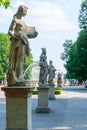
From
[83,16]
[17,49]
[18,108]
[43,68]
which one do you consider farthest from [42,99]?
[83,16]

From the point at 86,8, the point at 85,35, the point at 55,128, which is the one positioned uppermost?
the point at 86,8

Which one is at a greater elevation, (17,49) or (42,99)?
(17,49)

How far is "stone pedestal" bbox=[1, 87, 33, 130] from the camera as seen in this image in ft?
33.5

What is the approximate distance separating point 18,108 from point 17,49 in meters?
1.40

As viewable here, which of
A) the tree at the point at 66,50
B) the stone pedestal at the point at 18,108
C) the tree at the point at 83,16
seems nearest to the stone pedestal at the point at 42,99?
the stone pedestal at the point at 18,108

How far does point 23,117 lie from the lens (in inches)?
402

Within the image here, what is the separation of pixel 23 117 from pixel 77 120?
24.2 ft

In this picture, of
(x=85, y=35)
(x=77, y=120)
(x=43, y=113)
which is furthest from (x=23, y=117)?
(x=85, y=35)

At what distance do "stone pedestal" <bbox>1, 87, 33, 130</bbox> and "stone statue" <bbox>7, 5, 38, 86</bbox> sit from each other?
0.23m

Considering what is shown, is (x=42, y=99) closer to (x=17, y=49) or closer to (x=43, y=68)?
(x=43, y=68)

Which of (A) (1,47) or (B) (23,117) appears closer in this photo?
(B) (23,117)

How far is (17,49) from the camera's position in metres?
10.5

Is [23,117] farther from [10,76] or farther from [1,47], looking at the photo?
[1,47]

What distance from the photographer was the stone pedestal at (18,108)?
1022 cm
